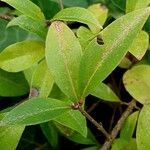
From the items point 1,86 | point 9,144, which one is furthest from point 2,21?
point 9,144

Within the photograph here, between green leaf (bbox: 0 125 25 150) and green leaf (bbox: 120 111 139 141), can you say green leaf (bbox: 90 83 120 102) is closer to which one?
green leaf (bbox: 120 111 139 141)

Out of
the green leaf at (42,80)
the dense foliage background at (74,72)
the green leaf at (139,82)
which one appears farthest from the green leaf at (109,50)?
the green leaf at (139,82)

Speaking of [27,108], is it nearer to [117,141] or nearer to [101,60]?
[101,60]

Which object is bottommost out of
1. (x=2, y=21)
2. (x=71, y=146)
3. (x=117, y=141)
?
(x=71, y=146)

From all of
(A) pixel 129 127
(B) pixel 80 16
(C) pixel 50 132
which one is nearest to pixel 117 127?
(A) pixel 129 127

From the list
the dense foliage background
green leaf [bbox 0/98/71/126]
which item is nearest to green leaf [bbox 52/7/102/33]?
the dense foliage background

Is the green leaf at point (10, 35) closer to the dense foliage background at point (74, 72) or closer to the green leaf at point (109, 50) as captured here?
the dense foliage background at point (74, 72)

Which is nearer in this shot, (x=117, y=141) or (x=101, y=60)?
(x=101, y=60)
